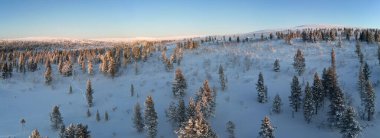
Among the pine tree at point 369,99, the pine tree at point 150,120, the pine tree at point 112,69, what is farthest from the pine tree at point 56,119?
the pine tree at point 369,99

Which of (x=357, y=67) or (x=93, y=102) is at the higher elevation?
(x=357, y=67)

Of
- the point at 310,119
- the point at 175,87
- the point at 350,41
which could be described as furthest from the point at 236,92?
the point at 350,41

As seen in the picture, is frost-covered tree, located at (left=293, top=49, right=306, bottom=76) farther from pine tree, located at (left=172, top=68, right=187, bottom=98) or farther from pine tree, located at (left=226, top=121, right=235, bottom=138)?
pine tree, located at (left=226, top=121, right=235, bottom=138)

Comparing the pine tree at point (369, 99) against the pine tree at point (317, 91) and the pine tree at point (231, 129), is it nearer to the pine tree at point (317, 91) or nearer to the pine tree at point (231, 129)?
the pine tree at point (317, 91)

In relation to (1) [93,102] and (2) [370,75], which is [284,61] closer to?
(2) [370,75]

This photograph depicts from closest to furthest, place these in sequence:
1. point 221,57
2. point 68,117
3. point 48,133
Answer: point 48,133, point 68,117, point 221,57

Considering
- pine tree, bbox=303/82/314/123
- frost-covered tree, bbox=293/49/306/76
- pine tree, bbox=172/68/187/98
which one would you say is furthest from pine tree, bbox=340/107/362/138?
pine tree, bbox=172/68/187/98
